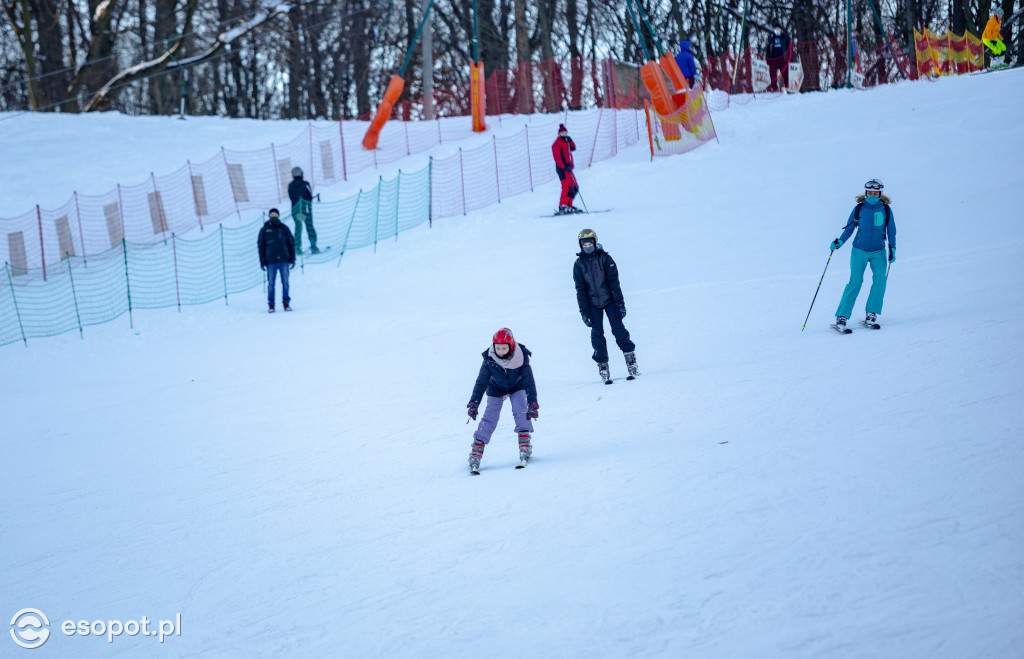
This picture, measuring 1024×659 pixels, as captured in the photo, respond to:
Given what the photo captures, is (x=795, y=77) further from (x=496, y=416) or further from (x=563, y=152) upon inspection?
(x=496, y=416)

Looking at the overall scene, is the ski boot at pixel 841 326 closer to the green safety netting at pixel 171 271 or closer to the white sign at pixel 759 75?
the green safety netting at pixel 171 271

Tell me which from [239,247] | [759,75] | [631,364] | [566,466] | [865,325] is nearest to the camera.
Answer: [566,466]

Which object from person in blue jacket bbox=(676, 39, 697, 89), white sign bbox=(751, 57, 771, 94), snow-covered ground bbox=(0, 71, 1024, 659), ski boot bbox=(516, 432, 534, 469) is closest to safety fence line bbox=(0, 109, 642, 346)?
snow-covered ground bbox=(0, 71, 1024, 659)

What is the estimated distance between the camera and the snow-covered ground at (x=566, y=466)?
4082 millimetres

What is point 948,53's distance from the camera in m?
28.8

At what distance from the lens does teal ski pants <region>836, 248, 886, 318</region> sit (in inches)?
352

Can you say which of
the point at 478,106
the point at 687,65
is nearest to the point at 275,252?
the point at 478,106

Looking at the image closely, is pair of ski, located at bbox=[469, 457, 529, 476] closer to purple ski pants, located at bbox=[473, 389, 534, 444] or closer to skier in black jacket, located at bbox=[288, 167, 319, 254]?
purple ski pants, located at bbox=[473, 389, 534, 444]

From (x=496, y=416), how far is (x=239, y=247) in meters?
12.3

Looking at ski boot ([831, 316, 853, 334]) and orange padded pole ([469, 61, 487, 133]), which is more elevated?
orange padded pole ([469, 61, 487, 133])

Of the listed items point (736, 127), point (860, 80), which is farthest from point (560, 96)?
point (860, 80)

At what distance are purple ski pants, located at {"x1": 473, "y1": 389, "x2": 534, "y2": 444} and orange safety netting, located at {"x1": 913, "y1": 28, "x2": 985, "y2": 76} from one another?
26419 millimetres
